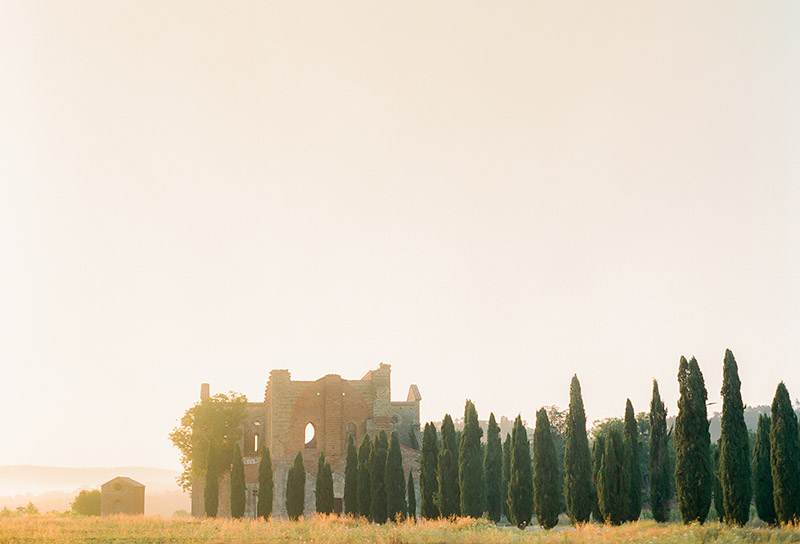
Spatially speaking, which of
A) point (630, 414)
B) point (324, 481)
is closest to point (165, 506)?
point (324, 481)

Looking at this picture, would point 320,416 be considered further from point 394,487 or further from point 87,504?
point 87,504

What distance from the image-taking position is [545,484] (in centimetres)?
3478

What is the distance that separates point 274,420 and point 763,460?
106ft

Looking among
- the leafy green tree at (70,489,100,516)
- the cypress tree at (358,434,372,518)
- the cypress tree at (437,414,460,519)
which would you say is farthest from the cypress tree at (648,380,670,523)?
the leafy green tree at (70,489,100,516)

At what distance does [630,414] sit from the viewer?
40500mm

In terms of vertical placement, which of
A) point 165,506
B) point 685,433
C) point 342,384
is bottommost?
point 165,506

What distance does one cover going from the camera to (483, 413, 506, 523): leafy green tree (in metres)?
46.5

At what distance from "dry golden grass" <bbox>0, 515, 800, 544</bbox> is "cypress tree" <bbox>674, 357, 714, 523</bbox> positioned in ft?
4.39

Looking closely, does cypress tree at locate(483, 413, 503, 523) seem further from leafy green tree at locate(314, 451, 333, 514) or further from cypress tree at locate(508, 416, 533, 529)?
leafy green tree at locate(314, 451, 333, 514)

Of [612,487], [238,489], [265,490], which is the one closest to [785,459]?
[612,487]

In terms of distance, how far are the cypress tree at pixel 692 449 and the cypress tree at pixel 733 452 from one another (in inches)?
22.9

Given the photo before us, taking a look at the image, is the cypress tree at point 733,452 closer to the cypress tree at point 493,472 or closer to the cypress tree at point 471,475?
the cypress tree at point 471,475

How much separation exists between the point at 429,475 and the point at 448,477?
2.23 metres

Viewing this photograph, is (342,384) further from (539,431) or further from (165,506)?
(165,506)
